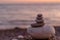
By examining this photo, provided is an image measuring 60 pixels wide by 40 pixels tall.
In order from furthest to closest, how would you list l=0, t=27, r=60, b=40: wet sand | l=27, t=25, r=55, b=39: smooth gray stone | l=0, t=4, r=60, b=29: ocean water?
1. l=0, t=4, r=60, b=29: ocean water
2. l=0, t=27, r=60, b=40: wet sand
3. l=27, t=25, r=55, b=39: smooth gray stone

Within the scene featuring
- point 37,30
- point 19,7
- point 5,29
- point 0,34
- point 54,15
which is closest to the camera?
point 37,30

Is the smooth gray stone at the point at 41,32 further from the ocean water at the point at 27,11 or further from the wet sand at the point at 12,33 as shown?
the ocean water at the point at 27,11

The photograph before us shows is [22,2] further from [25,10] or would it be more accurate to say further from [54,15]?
[54,15]

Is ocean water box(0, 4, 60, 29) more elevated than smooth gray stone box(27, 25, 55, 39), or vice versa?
ocean water box(0, 4, 60, 29)

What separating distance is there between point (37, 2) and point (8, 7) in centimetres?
95

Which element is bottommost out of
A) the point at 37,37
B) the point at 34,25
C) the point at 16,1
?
the point at 37,37

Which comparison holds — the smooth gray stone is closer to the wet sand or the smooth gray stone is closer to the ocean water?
the wet sand

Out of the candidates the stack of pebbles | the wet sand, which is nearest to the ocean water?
the wet sand

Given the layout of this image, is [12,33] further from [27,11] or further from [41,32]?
[27,11]

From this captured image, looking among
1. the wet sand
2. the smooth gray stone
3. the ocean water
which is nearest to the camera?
the smooth gray stone

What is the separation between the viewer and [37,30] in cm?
188

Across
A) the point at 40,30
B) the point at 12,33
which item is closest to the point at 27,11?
the point at 12,33

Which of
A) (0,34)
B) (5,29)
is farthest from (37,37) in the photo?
(5,29)

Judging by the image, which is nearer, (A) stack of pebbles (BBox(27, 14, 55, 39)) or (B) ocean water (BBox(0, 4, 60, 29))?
(A) stack of pebbles (BBox(27, 14, 55, 39))
